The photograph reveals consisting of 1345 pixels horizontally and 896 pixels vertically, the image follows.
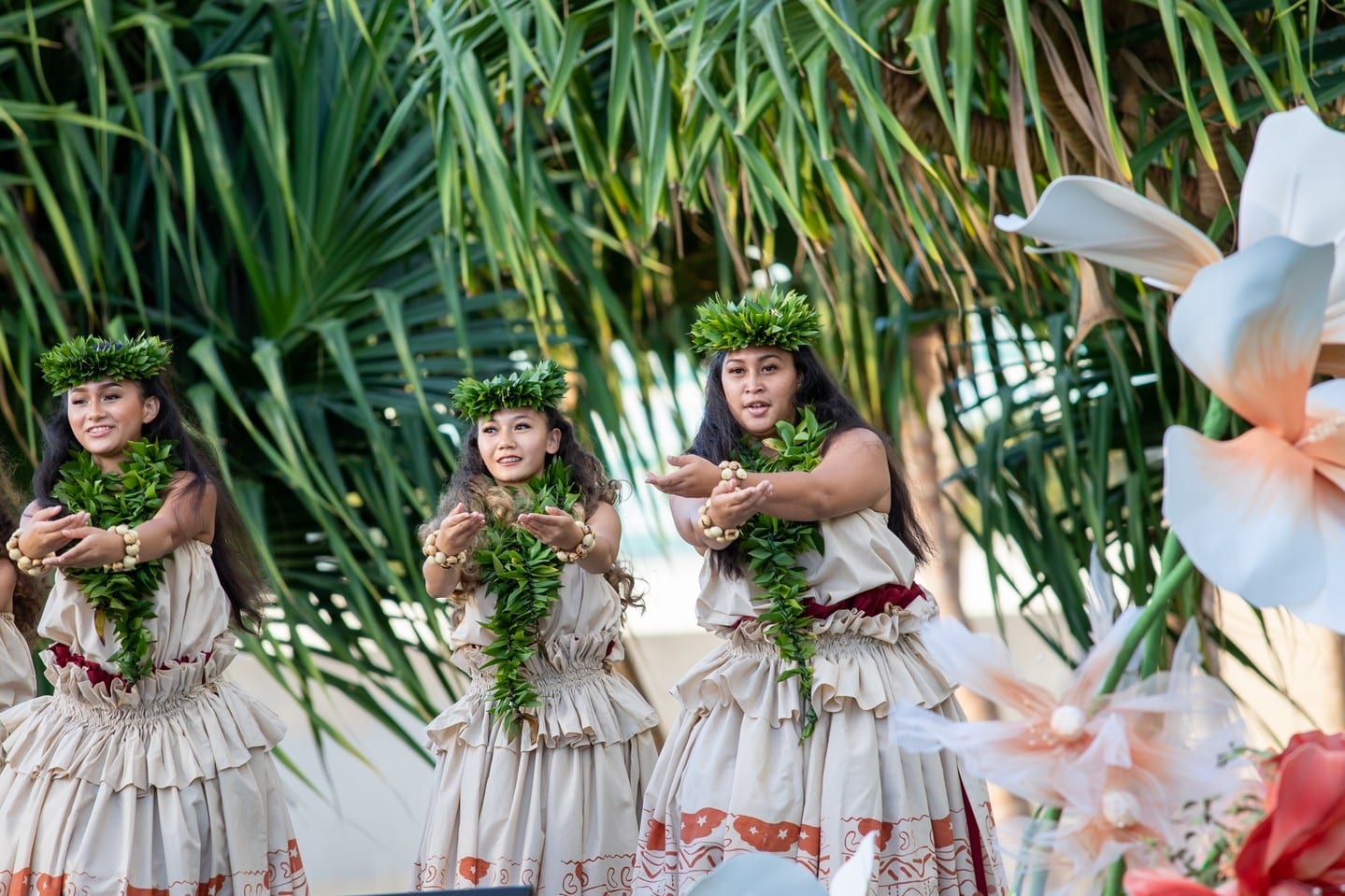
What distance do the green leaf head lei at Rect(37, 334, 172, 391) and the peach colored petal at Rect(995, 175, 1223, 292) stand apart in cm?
206

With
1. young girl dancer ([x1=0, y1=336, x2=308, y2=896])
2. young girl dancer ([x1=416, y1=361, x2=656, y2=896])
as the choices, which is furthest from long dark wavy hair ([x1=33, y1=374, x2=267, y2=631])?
young girl dancer ([x1=416, y1=361, x2=656, y2=896])

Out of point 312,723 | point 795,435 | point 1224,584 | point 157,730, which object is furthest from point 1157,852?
point 312,723

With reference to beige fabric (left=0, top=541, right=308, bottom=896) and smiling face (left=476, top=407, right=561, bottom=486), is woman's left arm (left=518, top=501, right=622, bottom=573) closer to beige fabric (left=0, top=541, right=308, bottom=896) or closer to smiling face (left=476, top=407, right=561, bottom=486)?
smiling face (left=476, top=407, right=561, bottom=486)

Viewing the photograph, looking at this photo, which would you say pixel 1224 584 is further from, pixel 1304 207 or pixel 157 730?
pixel 157 730

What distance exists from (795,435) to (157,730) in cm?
111

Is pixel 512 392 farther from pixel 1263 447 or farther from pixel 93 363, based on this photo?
pixel 1263 447

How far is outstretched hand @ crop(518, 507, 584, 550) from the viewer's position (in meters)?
2.40

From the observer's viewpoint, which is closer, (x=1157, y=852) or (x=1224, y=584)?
(x=1224, y=584)

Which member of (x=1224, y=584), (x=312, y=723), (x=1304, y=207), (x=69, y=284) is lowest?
(x=312, y=723)

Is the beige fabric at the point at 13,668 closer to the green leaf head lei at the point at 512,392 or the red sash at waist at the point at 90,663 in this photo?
the red sash at waist at the point at 90,663

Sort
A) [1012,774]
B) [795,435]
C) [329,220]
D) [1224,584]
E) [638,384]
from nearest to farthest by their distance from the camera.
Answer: [1224,584], [1012,774], [795,435], [329,220], [638,384]

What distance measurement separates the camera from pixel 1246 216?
0.82 meters

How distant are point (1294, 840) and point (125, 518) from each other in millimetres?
2067

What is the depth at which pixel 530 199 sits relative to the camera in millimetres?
3328
